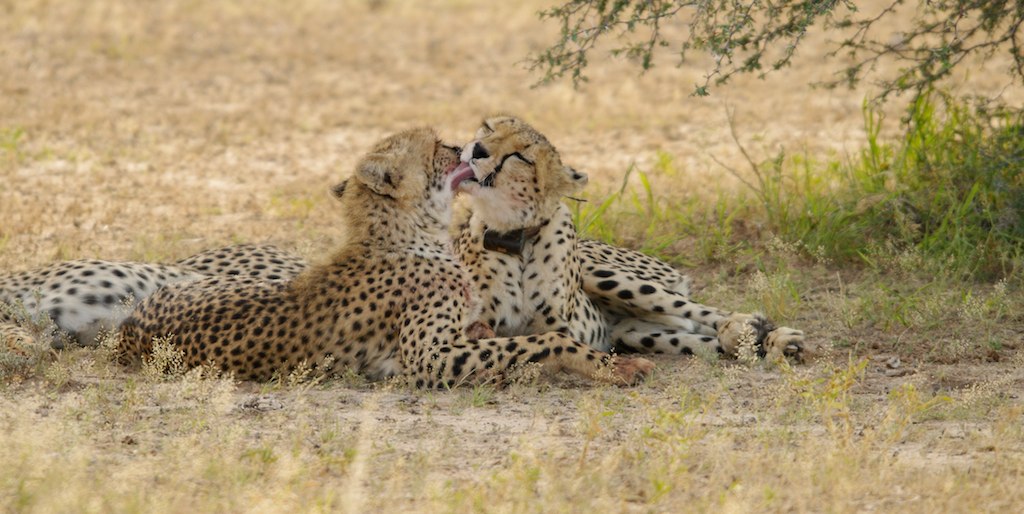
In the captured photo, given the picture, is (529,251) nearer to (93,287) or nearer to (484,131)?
(484,131)

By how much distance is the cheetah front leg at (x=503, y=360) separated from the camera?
4.61 meters

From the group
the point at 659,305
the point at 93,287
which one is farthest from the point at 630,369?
the point at 93,287

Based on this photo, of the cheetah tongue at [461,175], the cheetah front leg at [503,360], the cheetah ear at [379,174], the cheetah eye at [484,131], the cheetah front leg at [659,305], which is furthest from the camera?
the cheetah front leg at [659,305]

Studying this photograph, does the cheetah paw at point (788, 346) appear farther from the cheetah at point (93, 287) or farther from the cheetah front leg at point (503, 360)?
the cheetah at point (93, 287)

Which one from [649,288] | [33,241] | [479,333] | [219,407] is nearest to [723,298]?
[649,288]

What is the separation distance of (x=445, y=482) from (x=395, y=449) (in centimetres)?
36

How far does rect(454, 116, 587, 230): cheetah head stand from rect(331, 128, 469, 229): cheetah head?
0.07 m

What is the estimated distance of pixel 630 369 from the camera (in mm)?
4750

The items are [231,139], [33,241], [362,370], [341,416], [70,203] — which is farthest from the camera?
[231,139]

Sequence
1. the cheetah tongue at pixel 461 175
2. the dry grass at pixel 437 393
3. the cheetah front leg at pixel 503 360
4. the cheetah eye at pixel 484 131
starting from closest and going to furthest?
the dry grass at pixel 437 393 < the cheetah front leg at pixel 503 360 < the cheetah tongue at pixel 461 175 < the cheetah eye at pixel 484 131

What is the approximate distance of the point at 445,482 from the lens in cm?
348

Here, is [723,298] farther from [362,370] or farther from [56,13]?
[56,13]

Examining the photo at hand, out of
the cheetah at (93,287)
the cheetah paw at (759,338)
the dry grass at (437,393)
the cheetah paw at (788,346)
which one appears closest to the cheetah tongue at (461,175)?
the dry grass at (437,393)

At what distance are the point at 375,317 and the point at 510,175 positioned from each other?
30.1 inches
